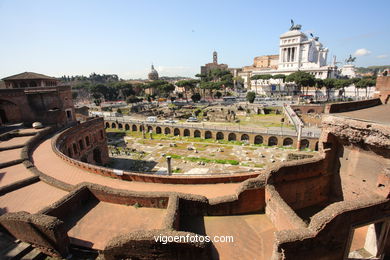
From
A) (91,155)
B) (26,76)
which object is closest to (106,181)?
(91,155)

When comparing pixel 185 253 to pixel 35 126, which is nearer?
pixel 185 253

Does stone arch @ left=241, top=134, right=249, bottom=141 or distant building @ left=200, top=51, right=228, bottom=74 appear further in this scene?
distant building @ left=200, top=51, right=228, bottom=74

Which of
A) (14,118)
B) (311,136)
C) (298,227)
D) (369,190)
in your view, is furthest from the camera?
(311,136)

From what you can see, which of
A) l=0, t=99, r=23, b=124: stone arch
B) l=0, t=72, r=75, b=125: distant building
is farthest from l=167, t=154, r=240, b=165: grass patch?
l=0, t=99, r=23, b=124: stone arch

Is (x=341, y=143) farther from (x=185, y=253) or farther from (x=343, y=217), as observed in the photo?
(x=185, y=253)

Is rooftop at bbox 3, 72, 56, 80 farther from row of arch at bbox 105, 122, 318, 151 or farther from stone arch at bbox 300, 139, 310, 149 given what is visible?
stone arch at bbox 300, 139, 310, 149

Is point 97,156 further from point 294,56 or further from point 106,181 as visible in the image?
point 294,56

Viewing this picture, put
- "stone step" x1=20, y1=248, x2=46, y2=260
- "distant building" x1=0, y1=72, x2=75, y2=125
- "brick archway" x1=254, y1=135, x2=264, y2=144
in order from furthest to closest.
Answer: "brick archway" x1=254, y1=135, x2=264, y2=144, "distant building" x1=0, y1=72, x2=75, y2=125, "stone step" x1=20, y1=248, x2=46, y2=260

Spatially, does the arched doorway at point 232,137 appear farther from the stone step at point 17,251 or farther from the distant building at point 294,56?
the distant building at point 294,56

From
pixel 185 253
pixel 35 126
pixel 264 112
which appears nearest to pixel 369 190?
pixel 185 253

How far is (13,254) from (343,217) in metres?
12.4

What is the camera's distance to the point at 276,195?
930cm

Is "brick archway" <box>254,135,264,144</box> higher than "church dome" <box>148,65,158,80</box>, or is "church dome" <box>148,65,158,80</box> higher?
"church dome" <box>148,65,158,80</box>

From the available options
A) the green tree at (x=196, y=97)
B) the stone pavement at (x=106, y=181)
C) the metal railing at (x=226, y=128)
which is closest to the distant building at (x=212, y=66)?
the green tree at (x=196, y=97)
